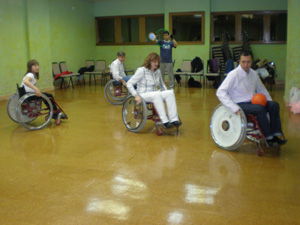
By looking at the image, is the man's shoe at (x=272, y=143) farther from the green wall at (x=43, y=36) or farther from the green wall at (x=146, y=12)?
the green wall at (x=146, y=12)

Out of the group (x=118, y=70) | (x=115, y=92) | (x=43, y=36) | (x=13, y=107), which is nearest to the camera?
(x=13, y=107)

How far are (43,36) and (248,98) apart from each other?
6.58 metres

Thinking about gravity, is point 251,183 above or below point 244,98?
below

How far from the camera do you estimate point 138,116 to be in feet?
15.5

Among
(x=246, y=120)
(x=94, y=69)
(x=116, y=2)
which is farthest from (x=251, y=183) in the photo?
(x=116, y=2)

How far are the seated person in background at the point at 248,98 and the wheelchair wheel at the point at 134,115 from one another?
1121 millimetres

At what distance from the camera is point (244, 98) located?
156 inches

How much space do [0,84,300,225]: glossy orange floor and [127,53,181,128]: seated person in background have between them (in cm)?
27

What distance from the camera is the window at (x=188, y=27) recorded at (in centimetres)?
1062

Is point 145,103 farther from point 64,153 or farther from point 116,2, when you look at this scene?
point 116,2

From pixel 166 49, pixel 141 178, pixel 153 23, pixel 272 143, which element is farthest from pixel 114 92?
pixel 153 23

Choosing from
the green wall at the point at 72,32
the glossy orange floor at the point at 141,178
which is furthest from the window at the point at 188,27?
the glossy orange floor at the point at 141,178

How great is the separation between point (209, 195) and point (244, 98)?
59.6 inches

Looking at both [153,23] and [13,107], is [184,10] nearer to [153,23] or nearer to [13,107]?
[153,23]
